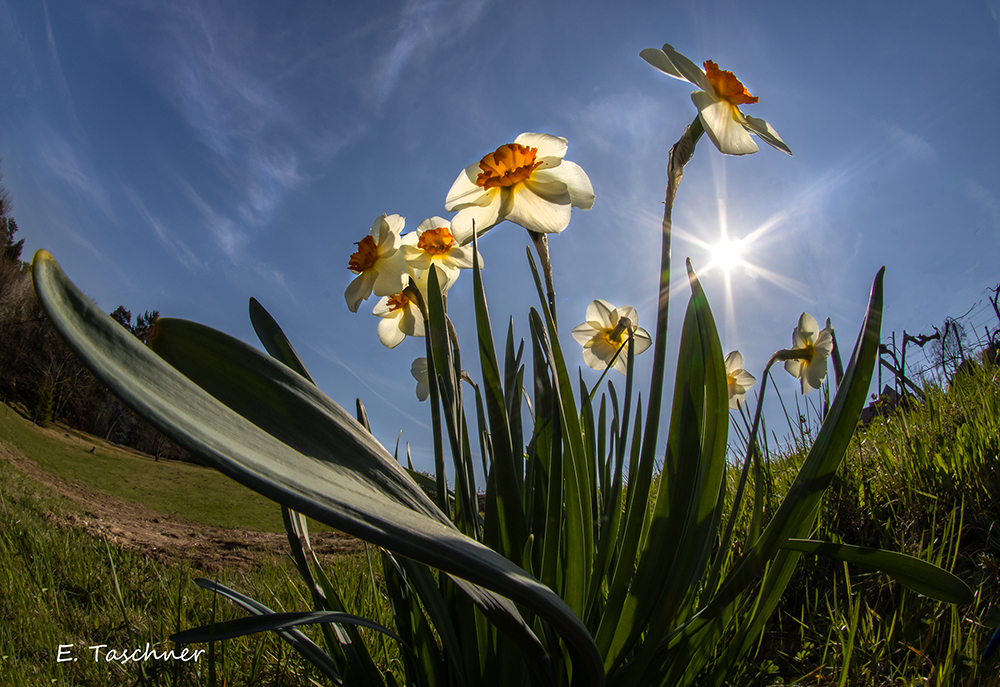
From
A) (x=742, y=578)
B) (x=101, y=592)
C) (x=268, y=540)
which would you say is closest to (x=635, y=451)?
(x=742, y=578)

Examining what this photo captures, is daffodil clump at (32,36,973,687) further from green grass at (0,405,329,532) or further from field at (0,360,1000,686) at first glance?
green grass at (0,405,329,532)

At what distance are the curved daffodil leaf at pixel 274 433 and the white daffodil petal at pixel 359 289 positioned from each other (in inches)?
23.0

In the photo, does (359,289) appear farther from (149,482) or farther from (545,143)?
(149,482)

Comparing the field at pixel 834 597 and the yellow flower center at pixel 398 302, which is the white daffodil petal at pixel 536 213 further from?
the field at pixel 834 597

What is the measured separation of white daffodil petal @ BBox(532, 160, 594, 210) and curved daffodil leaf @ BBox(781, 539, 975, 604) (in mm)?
598

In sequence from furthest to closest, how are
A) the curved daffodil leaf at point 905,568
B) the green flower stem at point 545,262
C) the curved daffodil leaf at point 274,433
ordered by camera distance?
the green flower stem at point 545,262 → the curved daffodil leaf at point 905,568 → the curved daffodil leaf at point 274,433

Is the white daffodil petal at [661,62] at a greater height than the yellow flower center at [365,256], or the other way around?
the white daffodil petal at [661,62]

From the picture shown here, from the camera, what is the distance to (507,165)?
0.87 meters

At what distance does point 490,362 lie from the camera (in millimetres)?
732

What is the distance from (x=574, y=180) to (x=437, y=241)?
345 mm

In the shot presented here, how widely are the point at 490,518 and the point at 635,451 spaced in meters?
0.24

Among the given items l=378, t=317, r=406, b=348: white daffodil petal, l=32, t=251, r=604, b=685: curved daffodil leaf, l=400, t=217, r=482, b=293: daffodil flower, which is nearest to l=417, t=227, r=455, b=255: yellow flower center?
l=400, t=217, r=482, b=293: daffodil flower

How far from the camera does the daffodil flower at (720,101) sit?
68 centimetres

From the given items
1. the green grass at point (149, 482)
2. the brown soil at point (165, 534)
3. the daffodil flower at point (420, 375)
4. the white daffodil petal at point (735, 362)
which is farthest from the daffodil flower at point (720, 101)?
the green grass at point (149, 482)
